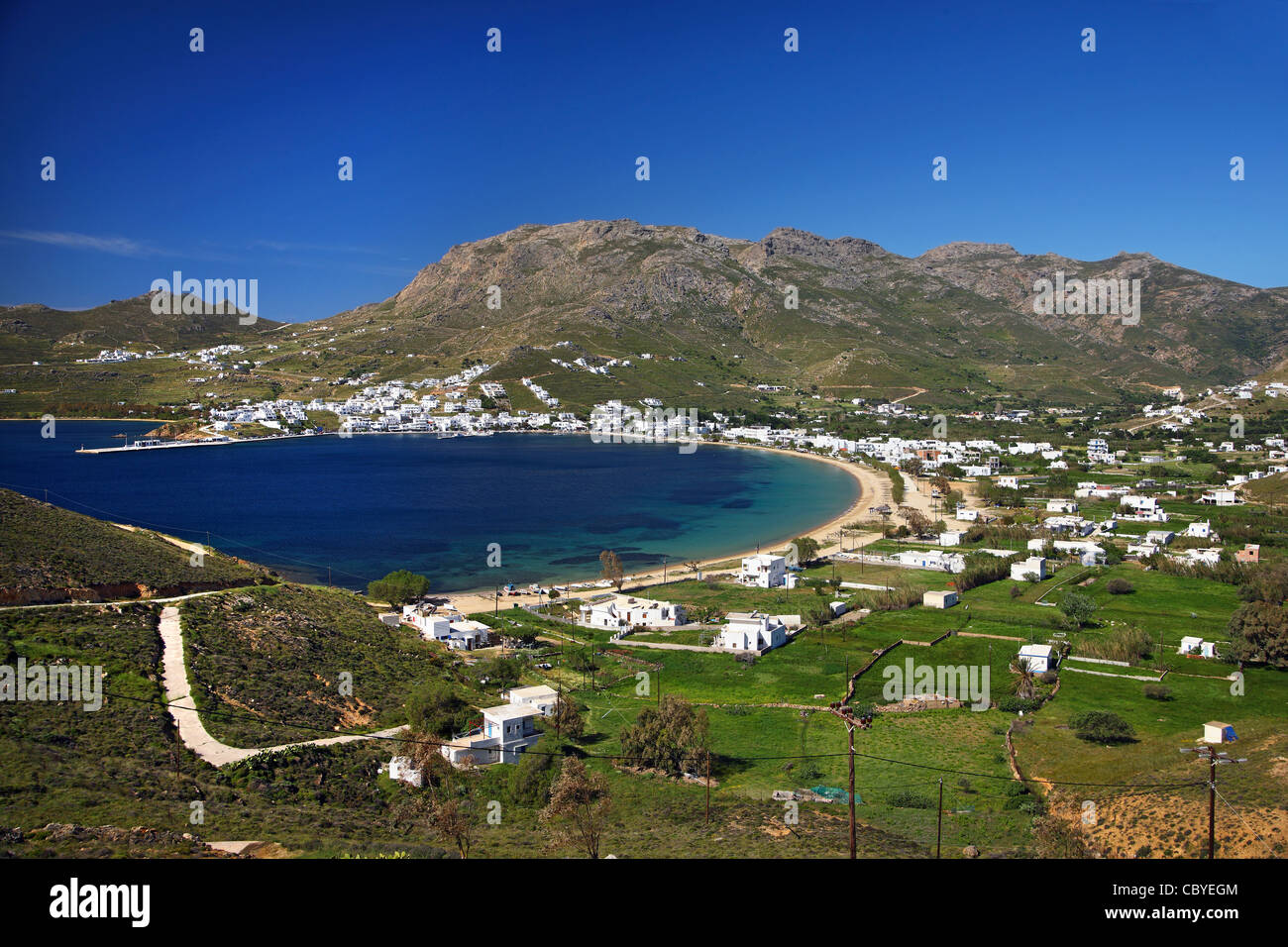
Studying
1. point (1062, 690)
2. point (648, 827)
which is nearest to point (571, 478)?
point (1062, 690)

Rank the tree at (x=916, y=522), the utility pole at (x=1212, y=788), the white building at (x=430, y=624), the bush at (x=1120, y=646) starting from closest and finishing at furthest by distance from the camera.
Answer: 1. the utility pole at (x=1212, y=788)
2. the bush at (x=1120, y=646)
3. the white building at (x=430, y=624)
4. the tree at (x=916, y=522)

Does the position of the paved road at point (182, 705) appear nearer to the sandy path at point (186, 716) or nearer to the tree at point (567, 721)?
the sandy path at point (186, 716)

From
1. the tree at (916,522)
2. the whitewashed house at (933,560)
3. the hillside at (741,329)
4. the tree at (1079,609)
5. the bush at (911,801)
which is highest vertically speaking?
the hillside at (741,329)

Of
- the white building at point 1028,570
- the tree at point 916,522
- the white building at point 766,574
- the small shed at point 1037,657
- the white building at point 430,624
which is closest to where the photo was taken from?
the small shed at point 1037,657

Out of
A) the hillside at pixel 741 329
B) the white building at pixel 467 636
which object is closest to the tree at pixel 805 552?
the white building at pixel 467 636
